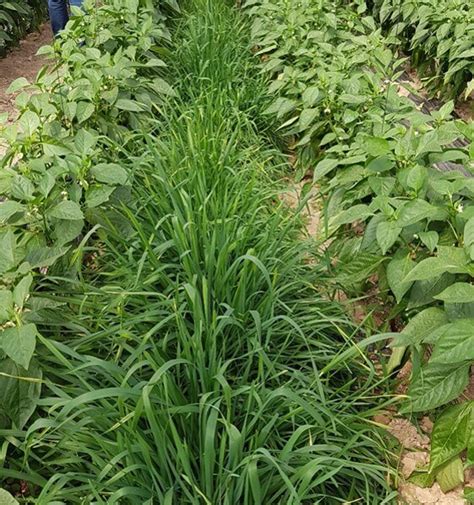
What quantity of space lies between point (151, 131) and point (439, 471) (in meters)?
1.71

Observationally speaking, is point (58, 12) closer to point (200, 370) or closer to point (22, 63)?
point (22, 63)

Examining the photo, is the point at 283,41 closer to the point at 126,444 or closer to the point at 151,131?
the point at 151,131

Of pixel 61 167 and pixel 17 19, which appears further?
pixel 17 19

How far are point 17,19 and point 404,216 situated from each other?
179 inches

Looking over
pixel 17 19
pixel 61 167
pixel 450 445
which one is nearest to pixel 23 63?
pixel 17 19

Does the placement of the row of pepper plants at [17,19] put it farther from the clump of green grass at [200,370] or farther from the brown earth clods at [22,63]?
the clump of green grass at [200,370]

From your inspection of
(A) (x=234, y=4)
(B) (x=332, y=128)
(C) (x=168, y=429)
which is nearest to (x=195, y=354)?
(C) (x=168, y=429)

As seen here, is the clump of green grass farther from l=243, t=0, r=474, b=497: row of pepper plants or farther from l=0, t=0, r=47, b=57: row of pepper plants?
l=0, t=0, r=47, b=57: row of pepper plants

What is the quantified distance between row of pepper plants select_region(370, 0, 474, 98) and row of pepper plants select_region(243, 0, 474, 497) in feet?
1.95

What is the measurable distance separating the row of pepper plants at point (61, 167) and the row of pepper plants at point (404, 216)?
70 centimetres

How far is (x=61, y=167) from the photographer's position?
6.02 ft

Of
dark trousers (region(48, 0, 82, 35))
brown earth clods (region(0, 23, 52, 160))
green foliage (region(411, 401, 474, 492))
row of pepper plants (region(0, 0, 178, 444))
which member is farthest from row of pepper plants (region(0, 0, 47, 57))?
green foliage (region(411, 401, 474, 492))

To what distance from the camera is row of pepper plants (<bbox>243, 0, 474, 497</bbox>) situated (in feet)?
4.96

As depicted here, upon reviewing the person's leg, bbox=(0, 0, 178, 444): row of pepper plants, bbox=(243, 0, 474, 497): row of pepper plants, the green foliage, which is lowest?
the green foliage
